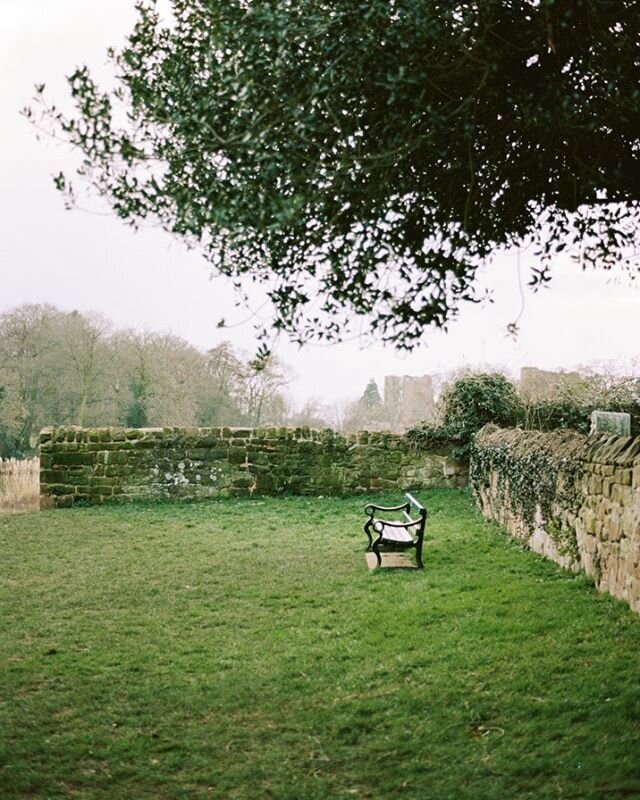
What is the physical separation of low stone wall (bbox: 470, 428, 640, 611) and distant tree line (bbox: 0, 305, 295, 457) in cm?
1726

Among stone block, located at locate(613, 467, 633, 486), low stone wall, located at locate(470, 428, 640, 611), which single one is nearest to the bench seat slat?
low stone wall, located at locate(470, 428, 640, 611)

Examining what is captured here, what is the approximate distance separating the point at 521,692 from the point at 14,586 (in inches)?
282

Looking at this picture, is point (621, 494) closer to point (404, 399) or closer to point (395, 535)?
point (395, 535)

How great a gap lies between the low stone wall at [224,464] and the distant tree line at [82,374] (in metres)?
9.41

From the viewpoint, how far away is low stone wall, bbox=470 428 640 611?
7.93 metres

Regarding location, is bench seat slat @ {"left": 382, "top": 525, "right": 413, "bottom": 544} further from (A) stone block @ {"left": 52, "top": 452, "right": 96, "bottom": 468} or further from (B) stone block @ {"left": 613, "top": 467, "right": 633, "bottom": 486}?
(A) stone block @ {"left": 52, "top": 452, "right": 96, "bottom": 468}

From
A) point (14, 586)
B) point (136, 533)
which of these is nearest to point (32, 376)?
point (136, 533)

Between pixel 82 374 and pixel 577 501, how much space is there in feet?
77.0

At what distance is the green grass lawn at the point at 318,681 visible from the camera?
5078 mm

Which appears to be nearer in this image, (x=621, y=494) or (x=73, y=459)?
(x=621, y=494)

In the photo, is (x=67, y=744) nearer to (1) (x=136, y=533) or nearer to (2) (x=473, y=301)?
(2) (x=473, y=301)

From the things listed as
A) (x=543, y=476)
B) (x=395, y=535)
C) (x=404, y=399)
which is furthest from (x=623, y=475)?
(x=404, y=399)

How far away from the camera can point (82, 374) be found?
29969 millimetres

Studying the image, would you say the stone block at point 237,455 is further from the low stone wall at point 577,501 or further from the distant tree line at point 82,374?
the distant tree line at point 82,374
